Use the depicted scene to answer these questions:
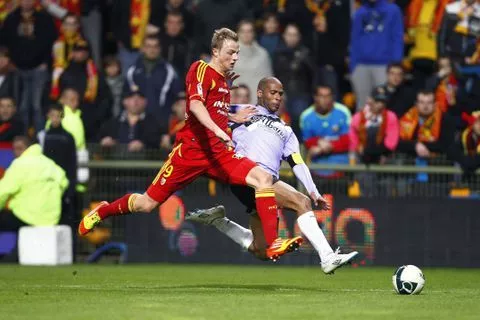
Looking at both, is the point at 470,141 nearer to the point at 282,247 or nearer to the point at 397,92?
the point at 397,92

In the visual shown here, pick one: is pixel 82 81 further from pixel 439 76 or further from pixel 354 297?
pixel 354 297

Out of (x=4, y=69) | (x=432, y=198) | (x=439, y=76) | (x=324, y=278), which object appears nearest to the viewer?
(x=324, y=278)

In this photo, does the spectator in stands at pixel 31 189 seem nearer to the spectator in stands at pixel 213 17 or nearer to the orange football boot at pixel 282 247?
the spectator in stands at pixel 213 17

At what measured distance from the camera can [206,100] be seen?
42.5 ft

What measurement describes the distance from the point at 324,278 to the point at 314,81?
5928 mm

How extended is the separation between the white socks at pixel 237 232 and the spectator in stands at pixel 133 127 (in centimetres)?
585

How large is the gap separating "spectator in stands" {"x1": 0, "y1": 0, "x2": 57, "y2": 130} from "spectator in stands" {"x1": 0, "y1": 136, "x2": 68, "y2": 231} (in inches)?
124

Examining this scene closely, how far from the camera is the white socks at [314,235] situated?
43.3 feet

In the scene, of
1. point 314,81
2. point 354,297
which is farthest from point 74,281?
point 314,81

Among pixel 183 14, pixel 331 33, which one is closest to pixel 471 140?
pixel 331 33

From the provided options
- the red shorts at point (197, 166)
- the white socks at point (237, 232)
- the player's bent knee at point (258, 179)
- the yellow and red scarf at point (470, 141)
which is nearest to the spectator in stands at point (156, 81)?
the yellow and red scarf at point (470, 141)

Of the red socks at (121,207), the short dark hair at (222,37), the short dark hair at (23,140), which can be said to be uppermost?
the short dark hair at (222,37)

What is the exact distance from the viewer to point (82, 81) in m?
21.5

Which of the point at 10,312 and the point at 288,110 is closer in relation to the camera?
the point at 10,312
